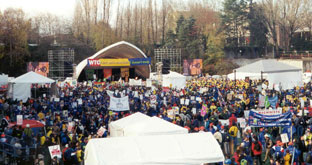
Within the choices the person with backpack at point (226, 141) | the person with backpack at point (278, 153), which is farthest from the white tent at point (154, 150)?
the person with backpack at point (226, 141)

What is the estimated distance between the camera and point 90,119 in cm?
1700

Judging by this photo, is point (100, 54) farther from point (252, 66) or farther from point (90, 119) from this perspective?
point (90, 119)

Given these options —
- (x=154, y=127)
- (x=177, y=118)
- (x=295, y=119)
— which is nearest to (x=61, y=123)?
(x=177, y=118)

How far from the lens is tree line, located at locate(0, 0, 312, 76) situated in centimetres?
6044

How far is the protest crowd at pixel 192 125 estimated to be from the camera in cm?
1130

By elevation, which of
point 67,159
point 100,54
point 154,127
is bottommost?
point 67,159

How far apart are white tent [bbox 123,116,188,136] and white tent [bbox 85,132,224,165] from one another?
1.59 m

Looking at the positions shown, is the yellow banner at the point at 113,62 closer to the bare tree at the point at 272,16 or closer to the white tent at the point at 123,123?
the bare tree at the point at 272,16

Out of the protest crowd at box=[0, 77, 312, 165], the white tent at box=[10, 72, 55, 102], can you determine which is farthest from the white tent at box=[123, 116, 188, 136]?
the white tent at box=[10, 72, 55, 102]

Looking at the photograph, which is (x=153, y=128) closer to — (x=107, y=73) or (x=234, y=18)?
(x=107, y=73)

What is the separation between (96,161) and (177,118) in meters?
7.89

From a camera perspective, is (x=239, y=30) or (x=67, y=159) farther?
(x=239, y=30)

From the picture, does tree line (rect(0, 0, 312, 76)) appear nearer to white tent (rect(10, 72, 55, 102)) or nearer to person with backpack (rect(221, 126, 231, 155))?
white tent (rect(10, 72, 55, 102))

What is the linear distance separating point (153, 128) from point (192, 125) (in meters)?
4.40
